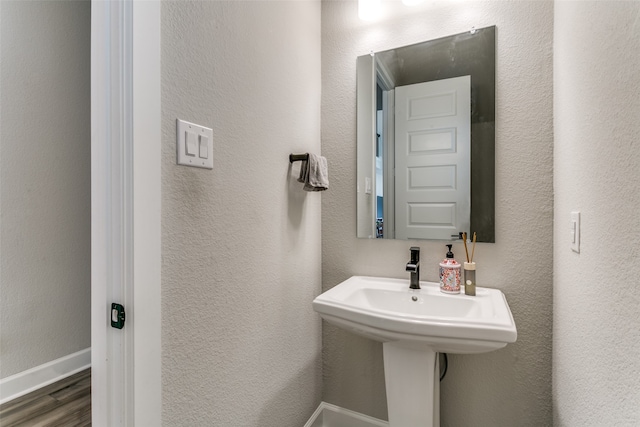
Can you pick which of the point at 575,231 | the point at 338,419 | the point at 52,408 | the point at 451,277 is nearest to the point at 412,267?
the point at 451,277

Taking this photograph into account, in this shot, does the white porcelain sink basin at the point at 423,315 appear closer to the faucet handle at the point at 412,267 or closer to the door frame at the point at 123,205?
the faucet handle at the point at 412,267

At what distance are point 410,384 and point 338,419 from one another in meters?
0.64

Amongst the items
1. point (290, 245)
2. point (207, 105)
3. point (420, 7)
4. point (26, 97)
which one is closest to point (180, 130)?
point (207, 105)

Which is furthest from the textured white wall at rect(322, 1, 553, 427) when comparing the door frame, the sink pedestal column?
the door frame

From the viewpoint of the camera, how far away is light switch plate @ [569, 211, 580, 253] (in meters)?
0.84

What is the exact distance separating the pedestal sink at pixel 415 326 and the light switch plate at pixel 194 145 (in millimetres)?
620

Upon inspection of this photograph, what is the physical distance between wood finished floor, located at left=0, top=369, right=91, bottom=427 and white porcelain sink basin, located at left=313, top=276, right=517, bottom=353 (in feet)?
4.78

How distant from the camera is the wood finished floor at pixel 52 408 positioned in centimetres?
149

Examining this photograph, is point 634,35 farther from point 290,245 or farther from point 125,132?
point 290,245

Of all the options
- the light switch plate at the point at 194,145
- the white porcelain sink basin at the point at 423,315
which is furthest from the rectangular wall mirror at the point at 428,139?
the light switch plate at the point at 194,145

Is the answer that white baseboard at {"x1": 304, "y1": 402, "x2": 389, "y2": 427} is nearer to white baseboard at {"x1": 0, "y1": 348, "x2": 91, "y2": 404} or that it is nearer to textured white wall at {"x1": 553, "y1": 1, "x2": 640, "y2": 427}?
textured white wall at {"x1": 553, "y1": 1, "x2": 640, "y2": 427}

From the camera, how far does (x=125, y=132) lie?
0.68 meters

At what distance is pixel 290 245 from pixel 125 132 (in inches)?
31.3

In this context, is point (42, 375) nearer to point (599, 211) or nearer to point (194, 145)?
point (194, 145)
